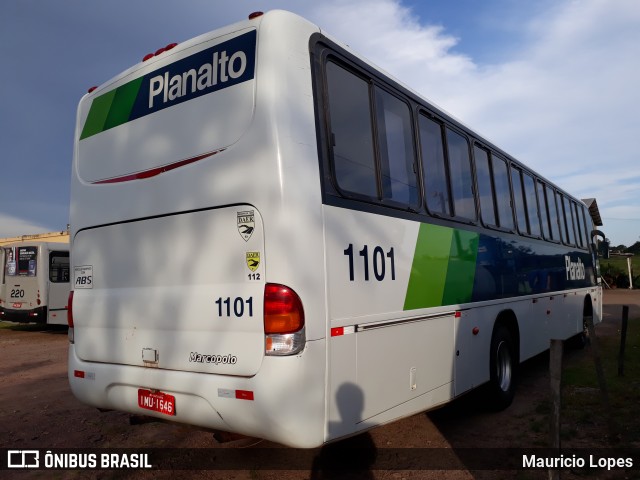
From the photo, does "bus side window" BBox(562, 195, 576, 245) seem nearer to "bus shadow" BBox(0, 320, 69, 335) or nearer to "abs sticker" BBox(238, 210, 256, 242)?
"abs sticker" BBox(238, 210, 256, 242)

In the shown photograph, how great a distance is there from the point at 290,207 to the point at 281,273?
416 mm

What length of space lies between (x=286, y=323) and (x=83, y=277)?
7.48 feet

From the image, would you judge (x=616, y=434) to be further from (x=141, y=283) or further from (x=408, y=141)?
(x=141, y=283)

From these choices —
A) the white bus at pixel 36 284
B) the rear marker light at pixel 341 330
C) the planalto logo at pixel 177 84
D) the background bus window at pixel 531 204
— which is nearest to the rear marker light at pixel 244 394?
the rear marker light at pixel 341 330

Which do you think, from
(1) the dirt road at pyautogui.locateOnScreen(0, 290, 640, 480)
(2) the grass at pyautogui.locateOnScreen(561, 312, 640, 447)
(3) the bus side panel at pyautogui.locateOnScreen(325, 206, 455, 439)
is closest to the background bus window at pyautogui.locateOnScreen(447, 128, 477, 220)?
(3) the bus side panel at pyautogui.locateOnScreen(325, 206, 455, 439)

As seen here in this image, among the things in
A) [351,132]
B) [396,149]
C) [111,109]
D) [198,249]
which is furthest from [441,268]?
[111,109]

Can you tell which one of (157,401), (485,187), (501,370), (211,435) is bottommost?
(211,435)

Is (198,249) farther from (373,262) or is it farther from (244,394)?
(373,262)

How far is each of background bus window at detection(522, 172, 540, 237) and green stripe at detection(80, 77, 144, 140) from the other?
580 cm

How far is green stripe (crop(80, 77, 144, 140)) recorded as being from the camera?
4.35 m

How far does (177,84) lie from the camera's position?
398 centimetres

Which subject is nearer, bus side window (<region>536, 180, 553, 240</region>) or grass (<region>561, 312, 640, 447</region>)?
grass (<region>561, 312, 640, 447</region>)

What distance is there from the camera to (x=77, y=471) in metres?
4.52

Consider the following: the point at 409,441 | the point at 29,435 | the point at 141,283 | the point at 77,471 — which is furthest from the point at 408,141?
the point at 29,435
